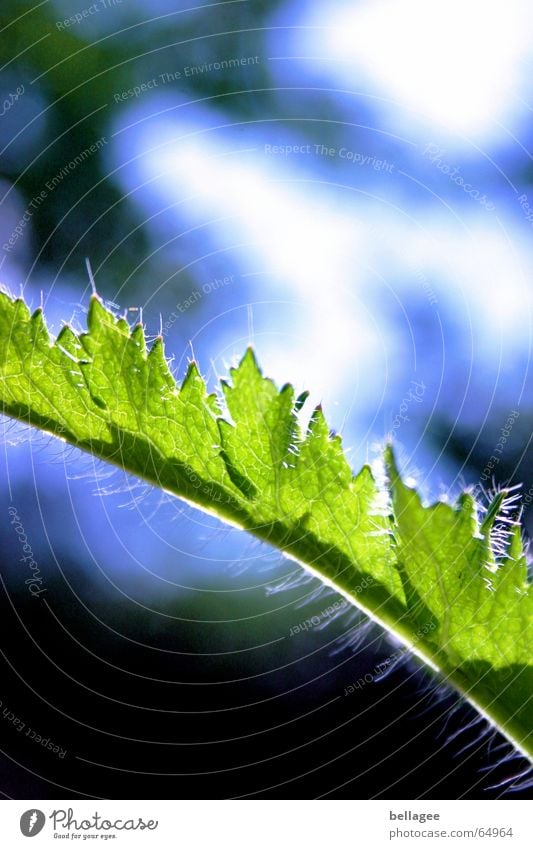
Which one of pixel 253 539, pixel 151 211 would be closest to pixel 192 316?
pixel 151 211

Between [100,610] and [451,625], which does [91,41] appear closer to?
[100,610]
